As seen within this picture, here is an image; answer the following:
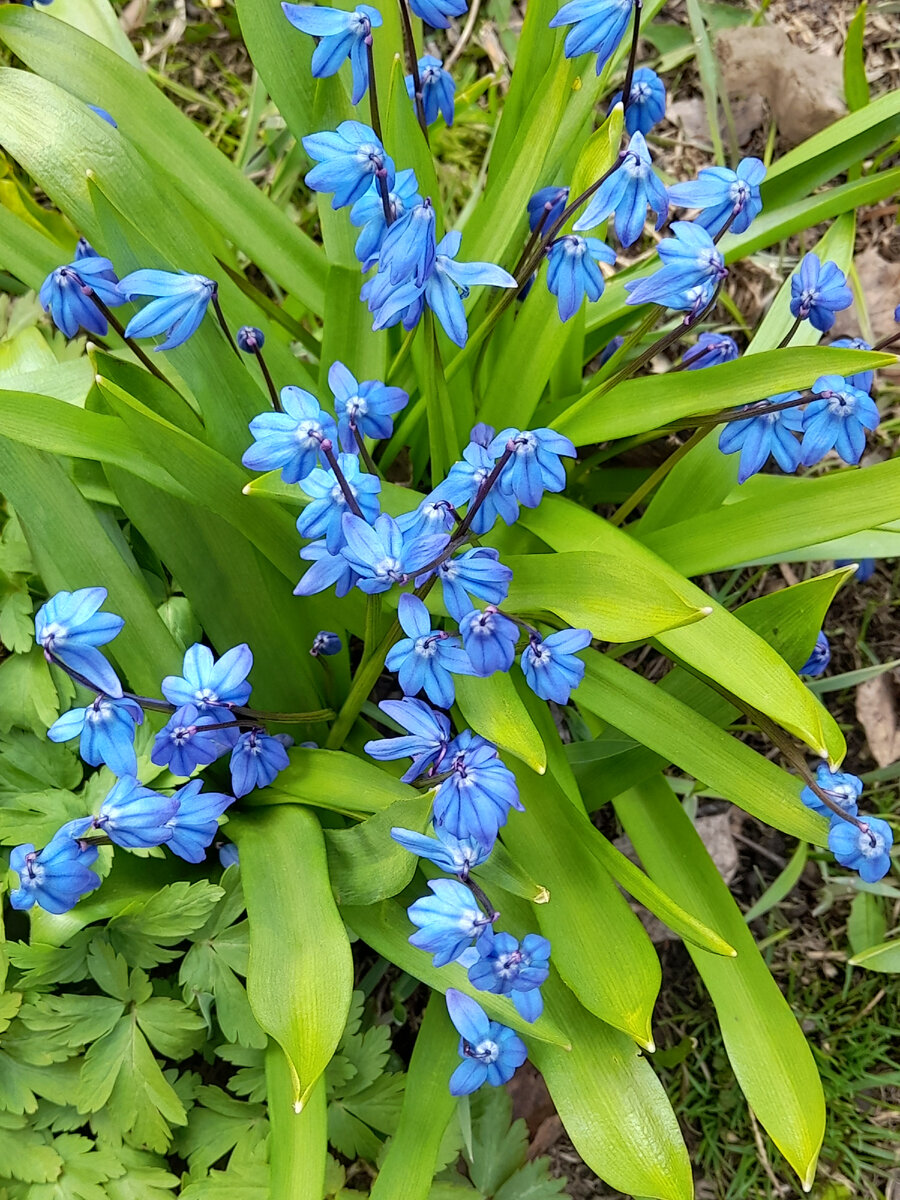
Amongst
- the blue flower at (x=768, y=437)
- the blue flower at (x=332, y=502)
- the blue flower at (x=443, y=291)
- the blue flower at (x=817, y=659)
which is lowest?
the blue flower at (x=817, y=659)

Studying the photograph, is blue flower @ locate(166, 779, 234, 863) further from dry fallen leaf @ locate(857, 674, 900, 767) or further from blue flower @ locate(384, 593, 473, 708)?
dry fallen leaf @ locate(857, 674, 900, 767)

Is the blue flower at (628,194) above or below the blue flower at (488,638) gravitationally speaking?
above

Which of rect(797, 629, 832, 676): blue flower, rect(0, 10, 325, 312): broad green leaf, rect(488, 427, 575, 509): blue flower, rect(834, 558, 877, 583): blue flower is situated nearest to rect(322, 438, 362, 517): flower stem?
rect(488, 427, 575, 509): blue flower

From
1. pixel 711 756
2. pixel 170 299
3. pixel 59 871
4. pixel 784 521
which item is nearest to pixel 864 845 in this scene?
pixel 711 756

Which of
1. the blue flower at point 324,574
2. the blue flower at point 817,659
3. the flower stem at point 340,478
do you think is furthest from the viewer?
the blue flower at point 817,659

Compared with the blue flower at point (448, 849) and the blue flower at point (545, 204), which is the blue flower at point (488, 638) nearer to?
the blue flower at point (448, 849)

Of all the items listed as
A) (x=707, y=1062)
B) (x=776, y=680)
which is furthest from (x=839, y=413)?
(x=707, y=1062)

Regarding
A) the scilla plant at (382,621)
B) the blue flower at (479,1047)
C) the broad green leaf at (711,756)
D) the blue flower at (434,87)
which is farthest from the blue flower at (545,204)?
the blue flower at (479,1047)
